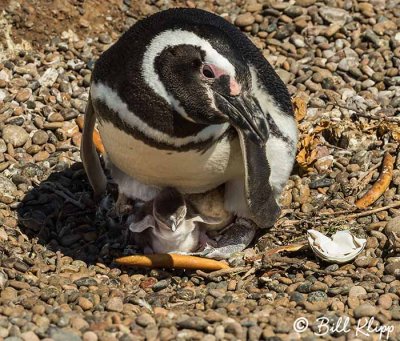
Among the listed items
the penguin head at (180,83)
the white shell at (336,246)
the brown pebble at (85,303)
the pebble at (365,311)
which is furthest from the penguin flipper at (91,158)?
the pebble at (365,311)

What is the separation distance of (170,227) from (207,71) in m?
0.80

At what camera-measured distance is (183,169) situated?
420 cm

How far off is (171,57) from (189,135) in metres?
0.33

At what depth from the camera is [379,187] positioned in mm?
4770

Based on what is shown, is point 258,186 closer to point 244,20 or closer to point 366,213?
point 366,213

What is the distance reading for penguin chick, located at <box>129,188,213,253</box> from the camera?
4.34m

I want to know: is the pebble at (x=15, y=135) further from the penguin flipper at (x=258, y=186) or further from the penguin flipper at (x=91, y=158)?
the penguin flipper at (x=258, y=186)

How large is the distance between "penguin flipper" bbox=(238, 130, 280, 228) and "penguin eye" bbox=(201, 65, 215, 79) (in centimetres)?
33

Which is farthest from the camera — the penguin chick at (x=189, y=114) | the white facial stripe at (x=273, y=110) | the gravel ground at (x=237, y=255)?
the white facial stripe at (x=273, y=110)

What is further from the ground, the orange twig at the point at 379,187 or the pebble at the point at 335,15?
the pebble at the point at 335,15

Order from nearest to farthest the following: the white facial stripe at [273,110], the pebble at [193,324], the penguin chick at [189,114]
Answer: the pebble at [193,324] → the penguin chick at [189,114] → the white facial stripe at [273,110]

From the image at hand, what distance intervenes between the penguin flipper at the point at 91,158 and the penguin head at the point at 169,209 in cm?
41

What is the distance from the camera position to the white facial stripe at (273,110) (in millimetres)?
4496

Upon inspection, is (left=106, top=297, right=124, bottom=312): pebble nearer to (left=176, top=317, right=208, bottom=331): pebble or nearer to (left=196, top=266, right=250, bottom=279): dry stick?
(left=176, top=317, right=208, bottom=331): pebble
